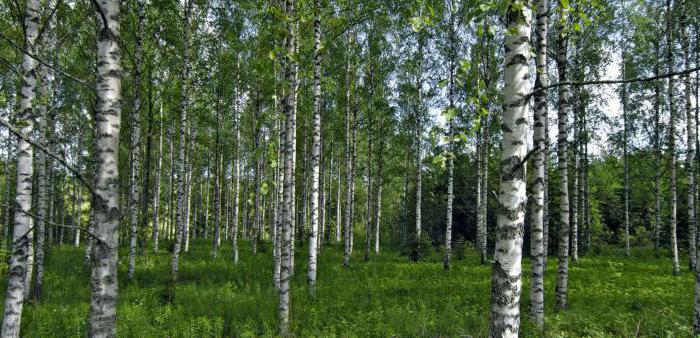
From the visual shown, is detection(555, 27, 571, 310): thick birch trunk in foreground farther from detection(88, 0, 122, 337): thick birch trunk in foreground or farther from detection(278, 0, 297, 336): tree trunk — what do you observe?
detection(88, 0, 122, 337): thick birch trunk in foreground

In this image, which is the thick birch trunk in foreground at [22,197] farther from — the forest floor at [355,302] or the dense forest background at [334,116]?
the forest floor at [355,302]

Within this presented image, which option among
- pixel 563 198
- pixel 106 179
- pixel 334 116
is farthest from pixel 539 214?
pixel 334 116

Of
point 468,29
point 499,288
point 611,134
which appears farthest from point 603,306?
point 611,134

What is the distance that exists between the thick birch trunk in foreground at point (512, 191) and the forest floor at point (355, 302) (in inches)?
137

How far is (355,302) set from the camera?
9023mm

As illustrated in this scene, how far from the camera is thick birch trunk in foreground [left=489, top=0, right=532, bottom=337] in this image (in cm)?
273

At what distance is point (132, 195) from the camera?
1189cm

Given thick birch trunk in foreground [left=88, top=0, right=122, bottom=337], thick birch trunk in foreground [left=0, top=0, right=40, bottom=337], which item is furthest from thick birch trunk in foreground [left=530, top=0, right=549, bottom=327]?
thick birch trunk in foreground [left=0, top=0, right=40, bottom=337]

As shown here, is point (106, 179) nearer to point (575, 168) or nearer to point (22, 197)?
point (22, 197)

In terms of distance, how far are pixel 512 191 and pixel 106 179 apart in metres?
2.92

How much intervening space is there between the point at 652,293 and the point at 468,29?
1250cm

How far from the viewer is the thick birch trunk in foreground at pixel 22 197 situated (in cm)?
500

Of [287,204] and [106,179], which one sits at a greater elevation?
[106,179]

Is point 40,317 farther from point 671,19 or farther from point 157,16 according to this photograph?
point 671,19
